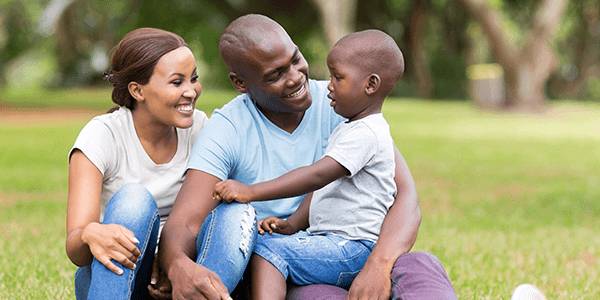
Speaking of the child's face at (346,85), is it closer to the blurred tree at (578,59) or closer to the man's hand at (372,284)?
the man's hand at (372,284)

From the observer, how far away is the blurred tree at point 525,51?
1886cm

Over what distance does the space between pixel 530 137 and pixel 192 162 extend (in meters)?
12.4

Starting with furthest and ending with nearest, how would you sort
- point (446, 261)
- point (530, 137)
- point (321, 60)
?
1. point (321, 60)
2. point (530, 137)
3. point (446, 261)

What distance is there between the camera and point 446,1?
27.4 metres

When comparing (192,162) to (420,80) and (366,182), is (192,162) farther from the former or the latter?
(420,80)

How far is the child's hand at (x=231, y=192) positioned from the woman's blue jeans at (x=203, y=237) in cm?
3

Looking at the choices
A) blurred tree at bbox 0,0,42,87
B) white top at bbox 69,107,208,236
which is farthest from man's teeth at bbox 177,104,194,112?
blurred tree at bbox 0,0,42,87

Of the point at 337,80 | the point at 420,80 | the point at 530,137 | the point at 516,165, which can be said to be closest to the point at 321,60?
the point at 420,80

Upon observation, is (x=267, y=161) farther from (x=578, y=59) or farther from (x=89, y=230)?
(x=578, y=59)

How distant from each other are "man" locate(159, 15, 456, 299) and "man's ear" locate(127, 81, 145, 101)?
13.4 inches

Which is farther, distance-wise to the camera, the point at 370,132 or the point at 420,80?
the point at 420,80

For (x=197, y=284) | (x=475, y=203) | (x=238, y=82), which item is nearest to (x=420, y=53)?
(x=475, y=203)

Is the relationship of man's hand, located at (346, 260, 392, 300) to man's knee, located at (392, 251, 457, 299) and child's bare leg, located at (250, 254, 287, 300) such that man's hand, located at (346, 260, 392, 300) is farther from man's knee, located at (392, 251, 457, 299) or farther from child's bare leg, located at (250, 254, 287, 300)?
child's bare leg, located at (250, 254, 287, 300)

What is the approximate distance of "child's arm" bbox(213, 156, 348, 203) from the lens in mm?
2473
